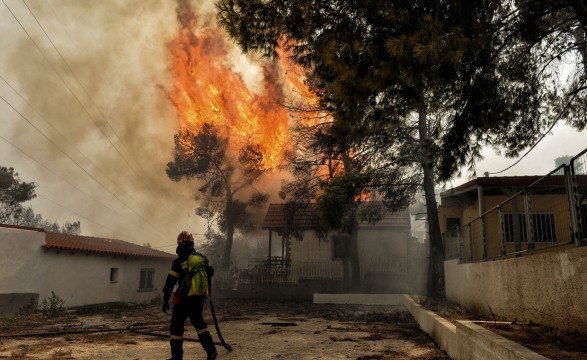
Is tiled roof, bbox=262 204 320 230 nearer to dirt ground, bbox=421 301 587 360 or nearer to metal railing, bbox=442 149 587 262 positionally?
metal railing, bbox=442 149 587 262

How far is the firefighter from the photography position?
20.0 feet

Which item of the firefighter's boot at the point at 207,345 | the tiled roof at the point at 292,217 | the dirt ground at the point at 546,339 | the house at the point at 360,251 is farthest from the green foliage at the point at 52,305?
the dirt ground at the point at 546,339

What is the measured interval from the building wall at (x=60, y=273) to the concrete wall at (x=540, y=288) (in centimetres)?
1559

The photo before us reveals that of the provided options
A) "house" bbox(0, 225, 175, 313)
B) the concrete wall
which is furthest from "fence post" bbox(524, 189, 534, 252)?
"house" bbox(0, 225, 175, 313)

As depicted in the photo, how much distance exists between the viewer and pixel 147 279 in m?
24.1

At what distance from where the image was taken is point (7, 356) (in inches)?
275

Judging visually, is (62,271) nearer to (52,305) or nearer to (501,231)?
(52,305)

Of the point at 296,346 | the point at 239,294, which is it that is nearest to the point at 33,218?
the point at 239,294

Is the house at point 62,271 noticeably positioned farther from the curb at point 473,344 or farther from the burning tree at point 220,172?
the curb at point 473,344

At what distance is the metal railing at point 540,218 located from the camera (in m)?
5.05

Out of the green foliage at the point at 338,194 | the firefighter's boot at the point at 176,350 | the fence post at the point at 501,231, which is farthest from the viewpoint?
the green foliage at the point at 338,194

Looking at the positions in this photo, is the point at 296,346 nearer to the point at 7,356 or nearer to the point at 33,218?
the point at 7,356

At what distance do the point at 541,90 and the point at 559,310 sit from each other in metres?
6.18

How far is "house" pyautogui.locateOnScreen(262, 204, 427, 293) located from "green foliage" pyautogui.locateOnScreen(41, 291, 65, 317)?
1198cm
